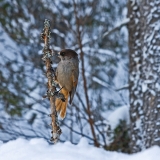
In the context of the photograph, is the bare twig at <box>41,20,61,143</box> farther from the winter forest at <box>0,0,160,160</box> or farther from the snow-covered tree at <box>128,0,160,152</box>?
the snow-covered tree at <box>128,0,160,152</box>

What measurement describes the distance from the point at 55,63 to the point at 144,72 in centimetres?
183

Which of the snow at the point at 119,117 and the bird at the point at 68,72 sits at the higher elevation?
the bird at the point at 68,72

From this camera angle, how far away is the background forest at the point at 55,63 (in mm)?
6059

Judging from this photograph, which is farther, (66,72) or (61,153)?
(66,72)

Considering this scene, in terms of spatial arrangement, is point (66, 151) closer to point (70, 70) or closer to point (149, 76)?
point (70, 70)

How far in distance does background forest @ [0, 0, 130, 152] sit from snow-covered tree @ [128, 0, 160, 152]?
981 mm

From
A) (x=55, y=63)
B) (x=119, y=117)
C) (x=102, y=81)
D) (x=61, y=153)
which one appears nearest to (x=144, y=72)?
(x=119, y=117)

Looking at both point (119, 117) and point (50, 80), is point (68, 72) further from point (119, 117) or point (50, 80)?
point (119, 117)

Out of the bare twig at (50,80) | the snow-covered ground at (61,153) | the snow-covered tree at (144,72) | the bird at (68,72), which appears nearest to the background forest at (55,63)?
the snow-covered tree at (144,72)

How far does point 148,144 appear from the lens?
431 cm

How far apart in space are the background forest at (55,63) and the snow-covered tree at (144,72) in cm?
98

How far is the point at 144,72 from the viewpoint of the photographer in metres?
4.35

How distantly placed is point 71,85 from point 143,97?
6.43ft

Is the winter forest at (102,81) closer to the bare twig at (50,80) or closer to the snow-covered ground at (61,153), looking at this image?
the snow-covered ground at (61,153)
